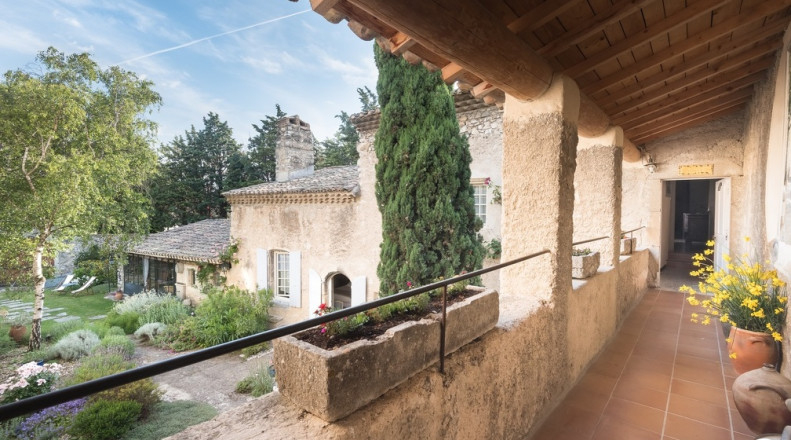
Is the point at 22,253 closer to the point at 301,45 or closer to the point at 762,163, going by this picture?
the point at 762,163

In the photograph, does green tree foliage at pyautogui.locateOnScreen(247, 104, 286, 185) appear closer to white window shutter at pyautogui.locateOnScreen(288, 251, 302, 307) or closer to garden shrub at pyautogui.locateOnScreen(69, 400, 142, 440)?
white window shutter at pyautogui.locateOnScreen(288, 251, 302, 307)

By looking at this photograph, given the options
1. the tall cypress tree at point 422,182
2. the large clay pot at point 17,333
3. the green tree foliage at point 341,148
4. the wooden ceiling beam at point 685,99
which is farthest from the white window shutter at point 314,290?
the green tree foliage at point 341,148

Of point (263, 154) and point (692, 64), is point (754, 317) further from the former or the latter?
point (263, 154)

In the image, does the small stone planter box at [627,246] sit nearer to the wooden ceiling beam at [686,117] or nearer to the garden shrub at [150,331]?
the wooden ceiling beam at [686,117]

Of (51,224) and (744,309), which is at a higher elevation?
(51,224)

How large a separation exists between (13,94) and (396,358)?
428 inches

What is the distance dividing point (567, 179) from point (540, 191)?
26cm

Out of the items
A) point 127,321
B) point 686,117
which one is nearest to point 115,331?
point 127,321

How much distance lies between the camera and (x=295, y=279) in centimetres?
952

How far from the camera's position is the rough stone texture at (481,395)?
121cm

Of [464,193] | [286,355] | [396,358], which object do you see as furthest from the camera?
[464,193]

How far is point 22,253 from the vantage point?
8.28m

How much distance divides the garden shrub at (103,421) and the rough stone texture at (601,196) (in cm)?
647

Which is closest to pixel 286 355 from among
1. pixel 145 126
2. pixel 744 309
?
pixel 744 309
